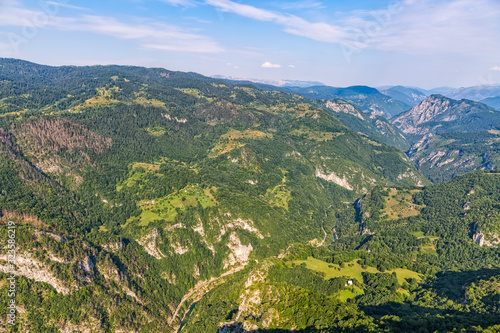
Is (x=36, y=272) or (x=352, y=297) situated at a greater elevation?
(x=352, y=297)

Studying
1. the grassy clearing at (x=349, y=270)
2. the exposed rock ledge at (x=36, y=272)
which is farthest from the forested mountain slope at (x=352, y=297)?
the exposed rock ledge at (x=36, y=272)

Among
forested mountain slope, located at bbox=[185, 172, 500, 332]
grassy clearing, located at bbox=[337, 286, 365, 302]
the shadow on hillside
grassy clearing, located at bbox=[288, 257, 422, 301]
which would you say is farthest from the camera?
grassy clearing, located at bbox=[288, 257, 422, 301]

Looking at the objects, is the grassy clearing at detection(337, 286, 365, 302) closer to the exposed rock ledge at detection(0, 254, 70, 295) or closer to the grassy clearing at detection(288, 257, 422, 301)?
the grassy clearing at detection(288, 257, 422, 301)

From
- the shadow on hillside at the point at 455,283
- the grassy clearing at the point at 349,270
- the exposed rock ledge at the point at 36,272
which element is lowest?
the exposed rock ledge at the point at 36,272

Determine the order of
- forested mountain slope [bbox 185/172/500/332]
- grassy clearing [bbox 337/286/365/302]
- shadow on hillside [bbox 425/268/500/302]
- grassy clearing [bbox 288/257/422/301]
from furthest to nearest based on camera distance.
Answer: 1. grassy clearing [bbox 288/257/422/301]
2. grassy clearing [bbox 337/286/365/302]
3. shadow on hillside [bbox 425/268/500/302]
4. forested mountain slope [bbox 185/172/500/332]

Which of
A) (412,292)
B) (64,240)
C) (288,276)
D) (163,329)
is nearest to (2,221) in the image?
(64,240)

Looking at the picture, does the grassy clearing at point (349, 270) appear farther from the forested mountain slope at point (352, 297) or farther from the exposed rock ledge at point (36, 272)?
the exposed rock ledge at point (36, 272)

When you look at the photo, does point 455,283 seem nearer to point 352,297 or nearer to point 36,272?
point 352,297

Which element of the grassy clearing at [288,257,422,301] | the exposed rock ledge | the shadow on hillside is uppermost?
the shadow on hillside

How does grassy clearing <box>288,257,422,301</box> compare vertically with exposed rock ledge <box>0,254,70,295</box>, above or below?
above

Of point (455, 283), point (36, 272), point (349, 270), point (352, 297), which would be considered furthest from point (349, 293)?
point (36, 272)

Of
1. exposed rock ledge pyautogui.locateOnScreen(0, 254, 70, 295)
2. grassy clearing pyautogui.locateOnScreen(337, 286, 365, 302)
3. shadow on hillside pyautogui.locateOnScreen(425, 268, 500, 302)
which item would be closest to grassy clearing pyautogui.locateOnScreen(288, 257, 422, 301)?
shadow on hillside pyautogui.locateOnScreen(425, 268, 500, 302)

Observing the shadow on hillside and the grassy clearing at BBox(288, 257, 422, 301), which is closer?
the shadow on hillside
